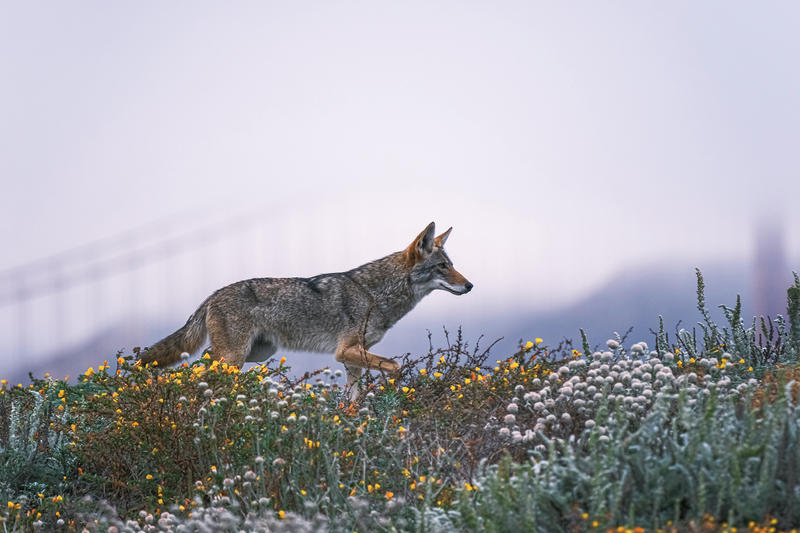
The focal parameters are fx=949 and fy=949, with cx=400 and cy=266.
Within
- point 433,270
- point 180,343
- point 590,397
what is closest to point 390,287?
point 433,270

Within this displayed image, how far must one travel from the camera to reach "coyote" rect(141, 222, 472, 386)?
1045 cm

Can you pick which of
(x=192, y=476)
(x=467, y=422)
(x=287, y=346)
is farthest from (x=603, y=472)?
(x=287, y=346)

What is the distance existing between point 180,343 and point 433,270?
9.68ft

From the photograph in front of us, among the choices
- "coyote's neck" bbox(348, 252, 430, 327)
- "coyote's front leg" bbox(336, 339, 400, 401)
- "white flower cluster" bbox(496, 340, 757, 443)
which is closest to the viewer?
"white flower cluster" bbox(496, 340, 757, 443)

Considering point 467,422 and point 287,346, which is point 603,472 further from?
point 287,346

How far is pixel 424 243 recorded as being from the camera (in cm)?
1065

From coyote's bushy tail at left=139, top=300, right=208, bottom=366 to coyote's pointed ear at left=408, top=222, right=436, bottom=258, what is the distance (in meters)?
2.44

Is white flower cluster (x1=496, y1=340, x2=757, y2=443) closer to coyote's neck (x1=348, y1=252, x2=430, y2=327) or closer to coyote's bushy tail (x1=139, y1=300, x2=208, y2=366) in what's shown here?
coyote's neck (x1=348, y1=252, x2=430, y2=327)

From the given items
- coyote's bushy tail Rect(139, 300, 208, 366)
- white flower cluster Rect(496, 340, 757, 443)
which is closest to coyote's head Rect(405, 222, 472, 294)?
coyote's bushy tail Rect(139, 300, 208, 366)

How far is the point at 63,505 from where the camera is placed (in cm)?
643

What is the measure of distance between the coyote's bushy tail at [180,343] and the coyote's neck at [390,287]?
1.79 metres

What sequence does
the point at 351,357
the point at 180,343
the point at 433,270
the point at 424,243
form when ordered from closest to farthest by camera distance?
1. the point at 351,357
2. the point at 180,343
3. the point at 424,243
4. the point at 433,270

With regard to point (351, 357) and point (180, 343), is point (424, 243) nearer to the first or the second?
point (351, 357)

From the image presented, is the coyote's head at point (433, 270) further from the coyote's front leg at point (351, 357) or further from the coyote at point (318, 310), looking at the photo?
the coyote's front leg at point (351, 357)
